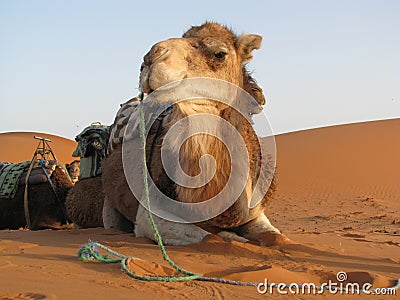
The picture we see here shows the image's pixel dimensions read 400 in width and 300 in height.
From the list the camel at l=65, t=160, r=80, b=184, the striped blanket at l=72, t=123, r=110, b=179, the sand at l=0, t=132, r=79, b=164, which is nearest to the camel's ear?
the striped blanket at l=72, t=123, r=110, b=179

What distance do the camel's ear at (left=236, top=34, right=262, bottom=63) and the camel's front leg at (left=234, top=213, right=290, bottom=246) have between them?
151 centimetres

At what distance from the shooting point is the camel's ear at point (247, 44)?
5.03m

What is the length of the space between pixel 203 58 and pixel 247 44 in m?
0.73

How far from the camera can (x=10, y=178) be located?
25.0 feet

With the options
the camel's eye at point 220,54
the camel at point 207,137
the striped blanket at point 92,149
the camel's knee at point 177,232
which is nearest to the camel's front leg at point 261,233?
the camel at point 207,137

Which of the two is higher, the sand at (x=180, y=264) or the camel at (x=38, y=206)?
the camel at (x=38, y=206)

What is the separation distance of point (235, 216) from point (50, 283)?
2.07 m

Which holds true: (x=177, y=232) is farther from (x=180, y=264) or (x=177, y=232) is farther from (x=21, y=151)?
(x=21, y=151)

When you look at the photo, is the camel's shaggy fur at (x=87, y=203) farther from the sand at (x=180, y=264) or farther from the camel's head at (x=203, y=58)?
the camel's head at (x=203, y=58)

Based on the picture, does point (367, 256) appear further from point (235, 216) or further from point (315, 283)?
point (315, 283)

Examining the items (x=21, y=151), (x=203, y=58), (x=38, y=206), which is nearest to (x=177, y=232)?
(x=203, y=58)

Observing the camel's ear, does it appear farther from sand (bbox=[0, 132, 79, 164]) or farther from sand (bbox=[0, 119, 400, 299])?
sand (bbox=[0, 132, 79, 164])

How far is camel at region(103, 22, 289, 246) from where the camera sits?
4.15m

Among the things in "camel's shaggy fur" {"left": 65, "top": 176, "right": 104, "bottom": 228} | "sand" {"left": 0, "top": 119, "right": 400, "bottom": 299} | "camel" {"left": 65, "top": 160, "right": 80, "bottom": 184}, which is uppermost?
"camel" {"left": 65, "top": 160, "right": 80, "bottom": 184}
